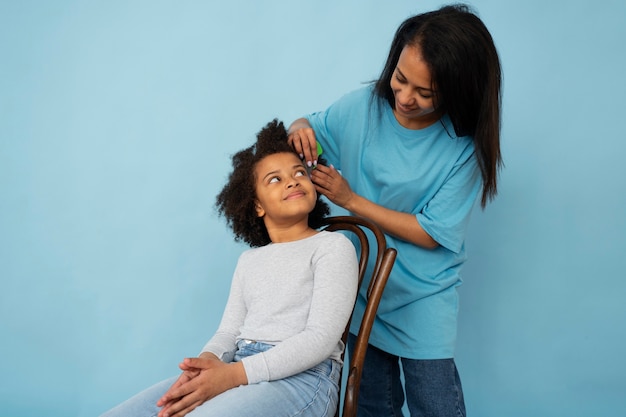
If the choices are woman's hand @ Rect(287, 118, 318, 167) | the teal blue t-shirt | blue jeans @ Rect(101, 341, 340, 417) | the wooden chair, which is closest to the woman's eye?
the teal blue t-shirt

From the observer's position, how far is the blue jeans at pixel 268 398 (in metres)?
1.32

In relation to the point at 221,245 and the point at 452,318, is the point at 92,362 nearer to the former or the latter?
the point at 221,245

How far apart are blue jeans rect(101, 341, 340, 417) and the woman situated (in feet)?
0.98

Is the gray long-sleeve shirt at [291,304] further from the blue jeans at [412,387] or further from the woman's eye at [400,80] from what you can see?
the woman's eye at [400,80]

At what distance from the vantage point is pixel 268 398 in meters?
1.36

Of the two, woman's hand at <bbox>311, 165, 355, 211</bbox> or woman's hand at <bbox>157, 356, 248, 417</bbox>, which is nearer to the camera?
woman's hand at <bbox>157, 356, 248, 417</bbox>

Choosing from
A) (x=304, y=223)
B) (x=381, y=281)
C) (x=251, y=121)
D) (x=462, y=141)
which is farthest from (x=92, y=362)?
(x=462, y=141)

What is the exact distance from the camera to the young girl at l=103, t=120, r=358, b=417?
1.37m

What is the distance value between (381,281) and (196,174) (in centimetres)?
128

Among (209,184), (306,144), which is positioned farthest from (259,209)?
(209,184)

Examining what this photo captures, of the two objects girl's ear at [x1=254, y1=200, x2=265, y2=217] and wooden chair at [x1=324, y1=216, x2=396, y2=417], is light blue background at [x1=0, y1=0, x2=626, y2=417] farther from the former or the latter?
wooden chair at [x1=324, y1=216, x2=396, y2=417]

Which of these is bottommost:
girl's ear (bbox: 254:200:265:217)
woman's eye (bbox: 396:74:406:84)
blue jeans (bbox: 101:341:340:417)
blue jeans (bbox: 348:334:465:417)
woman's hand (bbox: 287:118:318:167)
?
blue jeans (bbox: 348:334:465:417)

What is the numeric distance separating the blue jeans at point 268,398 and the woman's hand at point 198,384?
0.02 m

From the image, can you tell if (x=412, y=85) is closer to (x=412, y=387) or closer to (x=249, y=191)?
(x=249, y=191)
